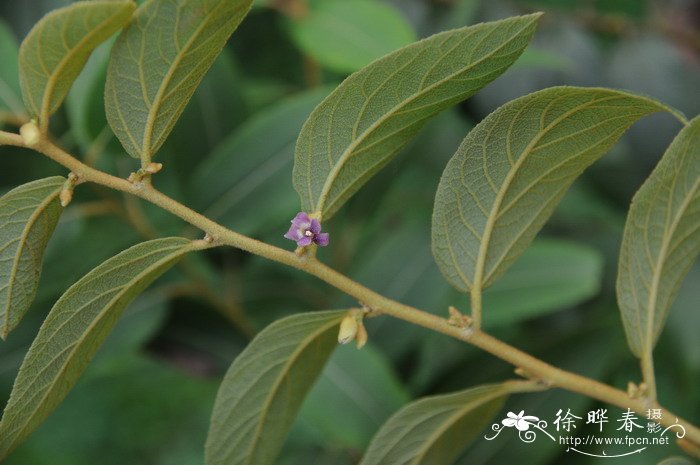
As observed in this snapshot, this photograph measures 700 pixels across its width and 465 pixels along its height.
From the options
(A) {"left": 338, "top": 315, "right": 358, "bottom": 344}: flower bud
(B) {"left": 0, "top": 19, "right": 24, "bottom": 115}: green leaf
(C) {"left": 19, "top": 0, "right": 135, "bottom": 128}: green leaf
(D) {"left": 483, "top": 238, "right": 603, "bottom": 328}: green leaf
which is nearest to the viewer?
(C) {"left": 19, "top": 0, "right": 135, "bottom": 128}: green leaf

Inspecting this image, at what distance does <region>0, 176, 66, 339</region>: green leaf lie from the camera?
0.53 metres

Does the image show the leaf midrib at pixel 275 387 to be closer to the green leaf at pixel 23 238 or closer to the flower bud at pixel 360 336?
the flower bud at pixel 360 336

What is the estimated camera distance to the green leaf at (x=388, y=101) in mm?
501

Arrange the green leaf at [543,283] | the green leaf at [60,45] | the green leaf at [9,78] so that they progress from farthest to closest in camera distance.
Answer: the green leaf at [543,283] < the green leaf at [9,78] < the green leaf at [60,45]

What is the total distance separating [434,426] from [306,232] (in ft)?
0.69

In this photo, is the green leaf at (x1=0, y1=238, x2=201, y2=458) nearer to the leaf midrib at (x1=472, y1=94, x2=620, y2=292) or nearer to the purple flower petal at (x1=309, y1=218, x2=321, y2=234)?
the purple flower petal at (x1=309, y1=218, x2=321, y2=234)

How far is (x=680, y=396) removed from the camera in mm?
1236

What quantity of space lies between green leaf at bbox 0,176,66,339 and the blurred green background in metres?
0.35

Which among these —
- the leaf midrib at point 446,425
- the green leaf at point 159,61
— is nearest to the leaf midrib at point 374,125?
the green leaf at point 159,61

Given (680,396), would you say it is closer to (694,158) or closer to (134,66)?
(694,158)

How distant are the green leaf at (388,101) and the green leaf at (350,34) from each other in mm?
418

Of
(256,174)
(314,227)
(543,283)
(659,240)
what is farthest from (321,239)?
(543,283)

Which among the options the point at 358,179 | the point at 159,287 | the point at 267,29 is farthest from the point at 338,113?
the point at 267,29

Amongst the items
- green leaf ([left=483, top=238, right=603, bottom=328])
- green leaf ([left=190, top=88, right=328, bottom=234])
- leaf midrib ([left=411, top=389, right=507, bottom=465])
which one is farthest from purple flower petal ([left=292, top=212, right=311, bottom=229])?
green leaf ([left=483, top=238, right=603, bottom=328])
